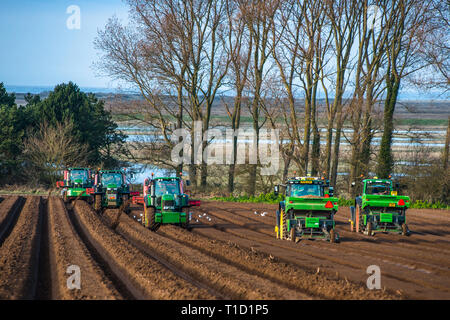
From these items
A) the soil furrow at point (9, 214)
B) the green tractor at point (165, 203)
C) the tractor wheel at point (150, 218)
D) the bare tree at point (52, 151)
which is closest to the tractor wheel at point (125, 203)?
the soil furrow at point (9, 214)

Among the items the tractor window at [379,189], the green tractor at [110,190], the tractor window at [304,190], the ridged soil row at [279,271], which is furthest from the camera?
the green tractor at [110,190]

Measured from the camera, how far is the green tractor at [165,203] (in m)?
20.3

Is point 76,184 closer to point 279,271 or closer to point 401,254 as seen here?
point 401,254

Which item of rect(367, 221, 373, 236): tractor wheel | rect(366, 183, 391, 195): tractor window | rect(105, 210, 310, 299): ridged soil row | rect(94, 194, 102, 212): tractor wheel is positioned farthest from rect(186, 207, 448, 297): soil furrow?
rect(94, 194, 102, 212): tractor wheel

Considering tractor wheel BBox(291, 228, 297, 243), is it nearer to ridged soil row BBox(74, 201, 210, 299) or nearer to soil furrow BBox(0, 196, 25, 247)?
ridged soil row BBox(74, 201, 210, 299)

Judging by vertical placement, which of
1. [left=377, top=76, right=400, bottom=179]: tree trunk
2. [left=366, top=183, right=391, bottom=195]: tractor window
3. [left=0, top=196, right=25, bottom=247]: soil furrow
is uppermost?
[left=377, top=76, right=400, bottom=179]: tree trunk

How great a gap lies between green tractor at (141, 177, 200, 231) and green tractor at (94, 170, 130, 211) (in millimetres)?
6008

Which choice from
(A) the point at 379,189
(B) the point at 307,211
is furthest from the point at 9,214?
(A) the point at 379,189

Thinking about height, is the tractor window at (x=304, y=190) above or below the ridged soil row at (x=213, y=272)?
above

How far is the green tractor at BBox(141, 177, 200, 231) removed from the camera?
66.5ft

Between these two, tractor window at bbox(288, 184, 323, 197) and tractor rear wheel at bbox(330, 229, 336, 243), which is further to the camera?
tractor window at bbox(288, 184, 323, 197)

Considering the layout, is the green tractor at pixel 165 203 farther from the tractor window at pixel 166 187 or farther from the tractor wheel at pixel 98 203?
the tractor wheel at pixel 98 203
